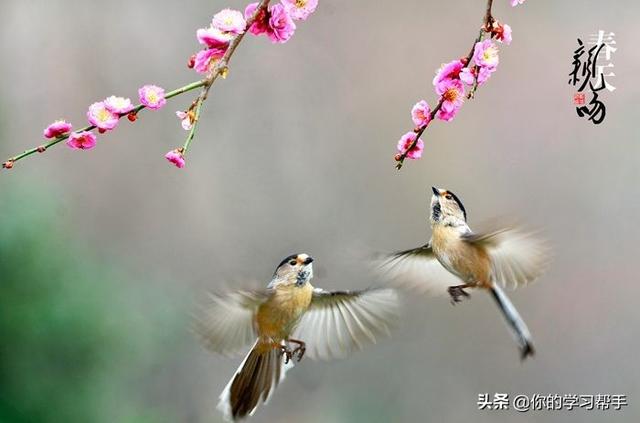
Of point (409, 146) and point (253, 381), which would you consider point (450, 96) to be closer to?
point (409, 146)

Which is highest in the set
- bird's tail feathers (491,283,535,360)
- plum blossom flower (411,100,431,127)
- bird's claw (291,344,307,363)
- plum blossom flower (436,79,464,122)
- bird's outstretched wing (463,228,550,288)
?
plum blossom flower (436,79,464,122)

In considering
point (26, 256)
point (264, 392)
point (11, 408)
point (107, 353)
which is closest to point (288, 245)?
point (107, 353)

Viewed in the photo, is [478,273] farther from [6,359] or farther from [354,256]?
[6,359]

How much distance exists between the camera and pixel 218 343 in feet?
2.98

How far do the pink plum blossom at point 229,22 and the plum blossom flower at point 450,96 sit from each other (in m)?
0.21

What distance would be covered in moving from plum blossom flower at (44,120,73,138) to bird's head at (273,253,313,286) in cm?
28

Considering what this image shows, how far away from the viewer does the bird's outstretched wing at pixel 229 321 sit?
0.89 metres

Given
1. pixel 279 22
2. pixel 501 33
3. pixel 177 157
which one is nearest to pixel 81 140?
pixel 177 157

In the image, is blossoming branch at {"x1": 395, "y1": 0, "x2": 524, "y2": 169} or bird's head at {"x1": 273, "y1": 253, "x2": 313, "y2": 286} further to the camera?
bird's head at {"x1": 273, "y1": 253, "x2": 313, "y2": 286}

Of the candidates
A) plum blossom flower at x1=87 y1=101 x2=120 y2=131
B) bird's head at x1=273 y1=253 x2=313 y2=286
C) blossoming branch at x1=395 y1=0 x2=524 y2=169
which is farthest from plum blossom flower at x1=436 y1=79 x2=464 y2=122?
plum blossom flower at x1=87 y1=101 x2=120 y2=131

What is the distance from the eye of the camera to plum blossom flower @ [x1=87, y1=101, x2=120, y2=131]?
2.61 feet

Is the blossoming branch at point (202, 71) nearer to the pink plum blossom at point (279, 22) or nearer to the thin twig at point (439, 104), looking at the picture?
the pink plum blossom at point (279, 22)

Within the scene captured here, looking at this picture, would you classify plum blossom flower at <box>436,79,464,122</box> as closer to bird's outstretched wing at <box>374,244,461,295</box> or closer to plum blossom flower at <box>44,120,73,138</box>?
bird's outstretched wing at <box>374,244,461,295</box>

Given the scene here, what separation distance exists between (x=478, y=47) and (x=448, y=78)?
44 millimetres
